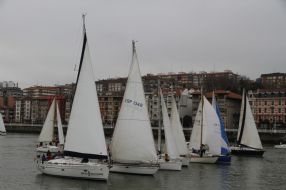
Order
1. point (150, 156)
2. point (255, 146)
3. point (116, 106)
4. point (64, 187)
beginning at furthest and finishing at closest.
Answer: point (116, 106)
point (255, 146)
point (150, 156)
point (64, 187)

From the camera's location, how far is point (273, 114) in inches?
5281

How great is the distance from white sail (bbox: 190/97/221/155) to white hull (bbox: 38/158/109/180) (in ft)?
63.7

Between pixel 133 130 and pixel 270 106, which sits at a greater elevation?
pixel 270 106

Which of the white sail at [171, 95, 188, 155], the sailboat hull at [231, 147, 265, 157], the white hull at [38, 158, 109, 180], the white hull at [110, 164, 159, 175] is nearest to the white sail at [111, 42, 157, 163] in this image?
the white hull at [110, 164, 159, 175]

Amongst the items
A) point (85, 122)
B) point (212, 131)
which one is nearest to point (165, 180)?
point (85, 122)

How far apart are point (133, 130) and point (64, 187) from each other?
7.43 meters

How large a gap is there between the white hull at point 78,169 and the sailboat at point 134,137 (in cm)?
331

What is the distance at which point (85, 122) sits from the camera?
32.7m

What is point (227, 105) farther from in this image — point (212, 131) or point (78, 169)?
point (78, 169)

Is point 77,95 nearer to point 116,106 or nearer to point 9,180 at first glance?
point 9,180

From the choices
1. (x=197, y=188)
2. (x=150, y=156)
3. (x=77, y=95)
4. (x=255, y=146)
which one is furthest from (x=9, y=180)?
(x=255, y=146)

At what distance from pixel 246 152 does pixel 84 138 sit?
3452 centimetres

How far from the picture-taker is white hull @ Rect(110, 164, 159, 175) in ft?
113

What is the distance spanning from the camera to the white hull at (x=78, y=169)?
103ft
